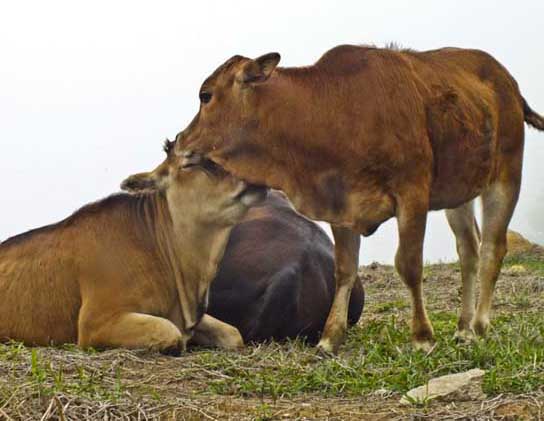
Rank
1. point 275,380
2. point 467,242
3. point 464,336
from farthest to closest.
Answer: point 467,242
point 464,336
point 275,380

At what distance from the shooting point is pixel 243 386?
660 cm

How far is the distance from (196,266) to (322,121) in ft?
5.83

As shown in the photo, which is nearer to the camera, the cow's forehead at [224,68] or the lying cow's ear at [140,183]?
the cow's forehead at [224,68]

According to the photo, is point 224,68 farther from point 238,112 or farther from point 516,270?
point 516,270

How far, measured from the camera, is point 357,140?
25.2 feet

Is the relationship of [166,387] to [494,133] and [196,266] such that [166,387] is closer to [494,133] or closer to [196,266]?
[196,266]

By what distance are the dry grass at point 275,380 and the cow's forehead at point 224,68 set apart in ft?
6.71

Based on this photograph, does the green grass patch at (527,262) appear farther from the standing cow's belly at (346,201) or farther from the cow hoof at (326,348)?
the standing cow's belly at (346,201)

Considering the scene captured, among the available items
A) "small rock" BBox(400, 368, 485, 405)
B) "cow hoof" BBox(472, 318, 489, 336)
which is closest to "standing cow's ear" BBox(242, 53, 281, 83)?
"cow hoof" BBox(472, 318, 489, 336)

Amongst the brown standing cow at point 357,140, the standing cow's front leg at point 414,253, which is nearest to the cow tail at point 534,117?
the brown standing cow at point 357,140

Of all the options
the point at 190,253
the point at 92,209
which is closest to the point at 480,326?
the point at 190,253

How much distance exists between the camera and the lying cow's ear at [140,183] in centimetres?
883

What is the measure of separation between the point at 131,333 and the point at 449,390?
2.85 meters

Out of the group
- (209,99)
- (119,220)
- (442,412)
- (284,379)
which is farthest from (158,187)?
(442,412)
